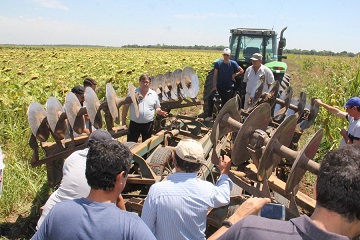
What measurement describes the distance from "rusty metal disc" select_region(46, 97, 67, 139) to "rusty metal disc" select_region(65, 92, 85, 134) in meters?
0.07

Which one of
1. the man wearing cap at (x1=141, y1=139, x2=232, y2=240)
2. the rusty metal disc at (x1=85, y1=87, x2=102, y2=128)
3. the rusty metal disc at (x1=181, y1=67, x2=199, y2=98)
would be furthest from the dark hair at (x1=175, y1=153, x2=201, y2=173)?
the rusty metal disc at (x1=181, y1=67, x2=199, y2=98)

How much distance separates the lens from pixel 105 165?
6.02 feet

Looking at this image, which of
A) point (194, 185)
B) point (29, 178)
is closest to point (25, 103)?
point (29, 178)

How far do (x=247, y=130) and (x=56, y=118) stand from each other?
2305 millimetres

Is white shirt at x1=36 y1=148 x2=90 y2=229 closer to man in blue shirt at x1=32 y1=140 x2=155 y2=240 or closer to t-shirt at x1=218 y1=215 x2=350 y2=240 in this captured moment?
man in blue shirt at x1=32 y1=140 x2=155 y2=240

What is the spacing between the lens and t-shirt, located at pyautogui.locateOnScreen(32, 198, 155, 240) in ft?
5.44

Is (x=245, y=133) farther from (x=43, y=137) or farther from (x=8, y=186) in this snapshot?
(x=8, y=186)

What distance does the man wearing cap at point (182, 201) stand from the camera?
216 cm

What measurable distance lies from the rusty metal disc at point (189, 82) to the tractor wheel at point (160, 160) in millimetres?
3472

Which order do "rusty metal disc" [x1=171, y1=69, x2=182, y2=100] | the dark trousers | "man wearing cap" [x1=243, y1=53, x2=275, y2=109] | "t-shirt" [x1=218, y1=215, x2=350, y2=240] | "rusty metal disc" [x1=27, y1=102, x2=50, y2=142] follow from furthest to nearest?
"rusty metal disc" [x1=171, y1=69, x2=182, y2=100], "man wearing cap" [x1=243, y1=53, x2=275, y2=109], the dark trousers, "rusty metal disc" [x1=27, y1=102, x2=50, y2=142], "t-shirt" [x1=218, y1=215, x2=350, y2=240]

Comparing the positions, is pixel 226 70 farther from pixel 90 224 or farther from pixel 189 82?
pixel 90 224

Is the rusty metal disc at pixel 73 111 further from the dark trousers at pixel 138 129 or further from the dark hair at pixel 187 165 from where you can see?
the dark hair at pixel 187 165

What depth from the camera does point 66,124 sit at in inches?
173

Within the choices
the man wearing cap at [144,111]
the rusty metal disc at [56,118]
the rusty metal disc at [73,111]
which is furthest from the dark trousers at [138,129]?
the rusty metal disc at [56,118]
